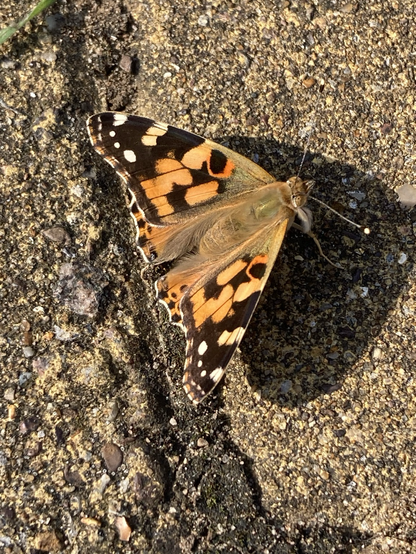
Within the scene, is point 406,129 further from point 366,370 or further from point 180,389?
point 180,389

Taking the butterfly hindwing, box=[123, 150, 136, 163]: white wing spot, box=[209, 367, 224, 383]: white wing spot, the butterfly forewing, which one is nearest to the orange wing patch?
the butterfly forewing

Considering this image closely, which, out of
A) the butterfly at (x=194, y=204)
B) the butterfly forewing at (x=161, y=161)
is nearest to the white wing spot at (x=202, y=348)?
the butterfly at (x=194, y=204)

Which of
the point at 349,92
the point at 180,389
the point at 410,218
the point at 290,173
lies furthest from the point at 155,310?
the point at 349,92

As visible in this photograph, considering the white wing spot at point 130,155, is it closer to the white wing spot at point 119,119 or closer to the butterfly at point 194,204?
the butterfly at point 194,204

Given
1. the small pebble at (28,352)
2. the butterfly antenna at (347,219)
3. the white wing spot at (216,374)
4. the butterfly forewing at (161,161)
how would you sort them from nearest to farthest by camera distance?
1. the white wing spot at (216,374)
2. the small pebble at (28,352)
3. the butterfly forewing at (161,161)
4. the butterfly antenna at (347,219)

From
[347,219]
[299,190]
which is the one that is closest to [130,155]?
[299,190]

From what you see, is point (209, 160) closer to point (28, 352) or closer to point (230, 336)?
point (230, 336)
